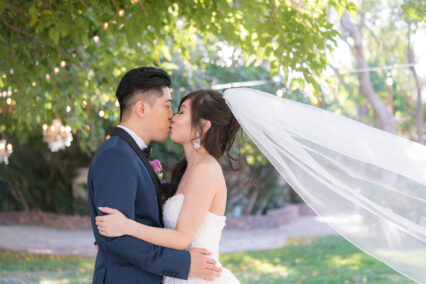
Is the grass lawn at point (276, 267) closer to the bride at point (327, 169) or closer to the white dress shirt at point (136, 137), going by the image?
the bride at point (327, 169)

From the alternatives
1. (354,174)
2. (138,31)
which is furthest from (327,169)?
(138,31)

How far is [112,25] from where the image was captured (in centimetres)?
455

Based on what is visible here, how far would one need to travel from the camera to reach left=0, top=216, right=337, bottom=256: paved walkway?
38.0 feet

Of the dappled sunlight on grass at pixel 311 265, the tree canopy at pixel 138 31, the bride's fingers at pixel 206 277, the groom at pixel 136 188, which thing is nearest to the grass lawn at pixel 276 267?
the dappled sunlight on grass at pixel 311 265

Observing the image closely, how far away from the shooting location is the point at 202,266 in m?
2.57

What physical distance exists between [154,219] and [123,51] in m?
3.90

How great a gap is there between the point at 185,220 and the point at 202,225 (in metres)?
0.19

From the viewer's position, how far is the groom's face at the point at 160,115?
8.81ft

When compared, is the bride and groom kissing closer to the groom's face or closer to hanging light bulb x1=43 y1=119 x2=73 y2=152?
the groom's face

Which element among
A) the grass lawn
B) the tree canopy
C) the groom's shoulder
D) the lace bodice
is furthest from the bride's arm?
the grass lawn

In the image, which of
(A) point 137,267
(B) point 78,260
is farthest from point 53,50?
(B) point 78,260

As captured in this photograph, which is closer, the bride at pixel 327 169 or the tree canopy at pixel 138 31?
the bride at pixel 327 169

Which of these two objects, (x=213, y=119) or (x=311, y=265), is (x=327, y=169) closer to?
(x=213, y=119)

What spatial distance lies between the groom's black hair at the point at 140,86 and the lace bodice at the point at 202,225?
0.49 meters
